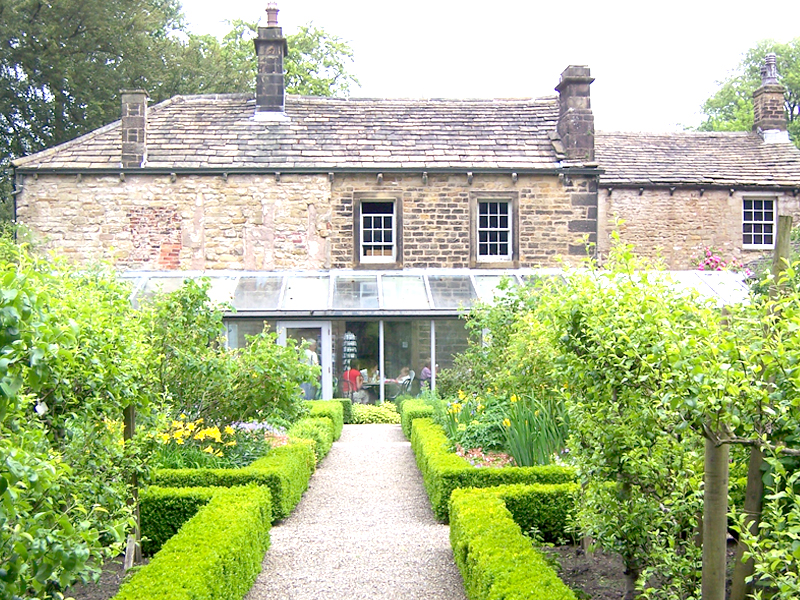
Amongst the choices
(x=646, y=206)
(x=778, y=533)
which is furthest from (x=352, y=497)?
(x=646, y=206)

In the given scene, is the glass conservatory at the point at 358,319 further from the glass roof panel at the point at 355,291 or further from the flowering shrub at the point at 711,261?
the flowering shrub at the point at 711,261

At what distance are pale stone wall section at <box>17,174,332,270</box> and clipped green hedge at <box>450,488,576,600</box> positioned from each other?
38.6ft

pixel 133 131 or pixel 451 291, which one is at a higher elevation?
pixel 133 131

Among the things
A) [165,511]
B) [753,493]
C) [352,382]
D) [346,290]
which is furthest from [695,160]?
[753,493]

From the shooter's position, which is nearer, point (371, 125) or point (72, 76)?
point (371, 125)

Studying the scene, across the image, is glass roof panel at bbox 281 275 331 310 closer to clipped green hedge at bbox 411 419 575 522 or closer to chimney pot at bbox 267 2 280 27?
chimney pot at bbox 267 2 280 27

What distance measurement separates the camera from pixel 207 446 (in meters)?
8.92

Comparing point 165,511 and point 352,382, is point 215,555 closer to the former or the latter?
point 165,511

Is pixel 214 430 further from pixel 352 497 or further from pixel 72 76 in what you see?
pixel 72 76

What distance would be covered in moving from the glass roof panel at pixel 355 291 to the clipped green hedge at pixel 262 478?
828 cm

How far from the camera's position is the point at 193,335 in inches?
350

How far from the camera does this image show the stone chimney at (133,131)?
18.0 m

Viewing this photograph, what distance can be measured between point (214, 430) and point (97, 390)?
13.3ft

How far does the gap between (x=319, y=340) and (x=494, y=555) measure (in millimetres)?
12399
